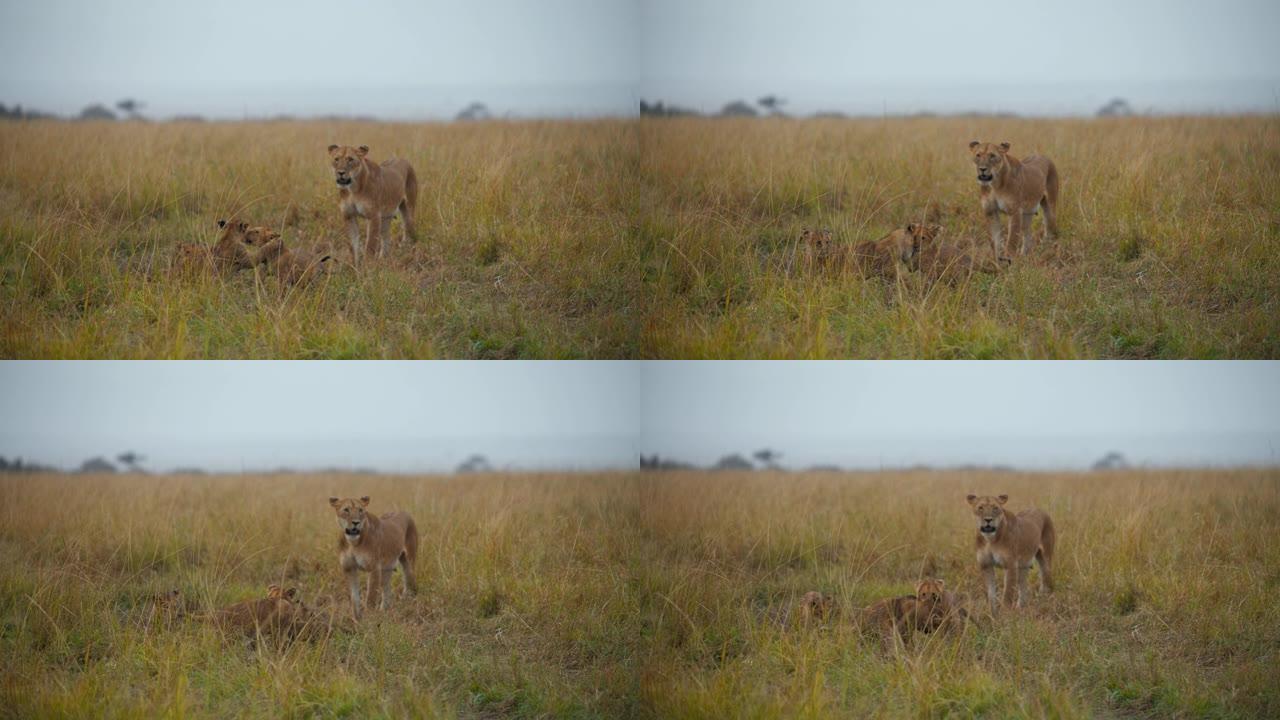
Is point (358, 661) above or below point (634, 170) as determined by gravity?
below

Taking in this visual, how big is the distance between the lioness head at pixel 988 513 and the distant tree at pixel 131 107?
3276 mm

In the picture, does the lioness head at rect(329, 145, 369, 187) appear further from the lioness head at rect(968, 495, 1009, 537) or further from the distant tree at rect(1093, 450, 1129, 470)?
the distant tree at rect(1093, 450, 1129, 470)

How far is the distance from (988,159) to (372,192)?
2.18m

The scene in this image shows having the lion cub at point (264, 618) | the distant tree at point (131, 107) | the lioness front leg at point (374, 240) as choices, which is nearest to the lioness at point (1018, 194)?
the lioness front leg at point (374, 240)

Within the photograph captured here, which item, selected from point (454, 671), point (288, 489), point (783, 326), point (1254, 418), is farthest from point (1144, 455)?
point (288, 489)

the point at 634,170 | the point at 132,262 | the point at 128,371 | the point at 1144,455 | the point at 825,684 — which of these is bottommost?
the point at 825,684

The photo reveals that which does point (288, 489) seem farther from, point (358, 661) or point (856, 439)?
point (856, 439)

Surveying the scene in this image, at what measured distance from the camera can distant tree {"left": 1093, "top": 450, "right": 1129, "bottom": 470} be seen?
16.7ft

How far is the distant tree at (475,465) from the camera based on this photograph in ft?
16.8

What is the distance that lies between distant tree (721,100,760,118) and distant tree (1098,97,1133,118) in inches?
48.9

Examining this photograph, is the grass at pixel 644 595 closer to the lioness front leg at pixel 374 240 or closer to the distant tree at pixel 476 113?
the lioness front leg at pixel 374 240

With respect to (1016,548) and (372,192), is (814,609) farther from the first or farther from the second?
(372,192)

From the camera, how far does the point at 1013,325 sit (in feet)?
16.3

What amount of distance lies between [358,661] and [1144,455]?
2.89 meters
